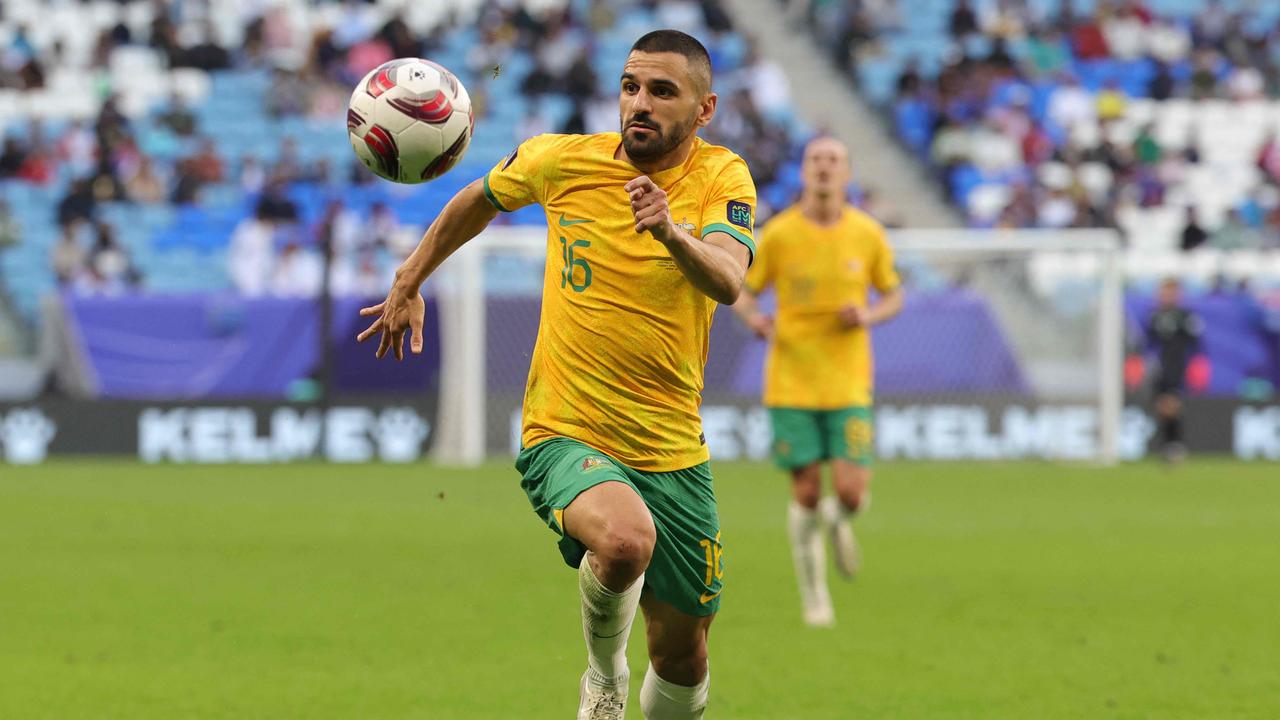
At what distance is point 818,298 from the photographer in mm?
10797

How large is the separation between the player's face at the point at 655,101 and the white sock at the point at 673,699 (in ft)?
5.30

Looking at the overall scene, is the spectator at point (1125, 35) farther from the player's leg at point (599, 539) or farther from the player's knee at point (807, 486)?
the player's leg at point (599, 539)

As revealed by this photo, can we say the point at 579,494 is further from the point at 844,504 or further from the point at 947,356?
the point at 947,356

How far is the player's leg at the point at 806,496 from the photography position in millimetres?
9984

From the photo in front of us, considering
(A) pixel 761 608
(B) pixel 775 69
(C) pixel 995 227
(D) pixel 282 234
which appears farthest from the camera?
(B) pixel 775 69

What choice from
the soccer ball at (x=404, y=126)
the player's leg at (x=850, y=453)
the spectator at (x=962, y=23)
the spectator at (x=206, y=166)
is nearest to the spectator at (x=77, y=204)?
the spectator at (x=206, y=166)

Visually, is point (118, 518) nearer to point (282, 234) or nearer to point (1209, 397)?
point (282, 234)

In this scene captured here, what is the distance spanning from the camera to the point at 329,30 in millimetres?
28609

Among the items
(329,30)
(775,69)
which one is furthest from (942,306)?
(329,30)

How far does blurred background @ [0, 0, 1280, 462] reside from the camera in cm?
2300

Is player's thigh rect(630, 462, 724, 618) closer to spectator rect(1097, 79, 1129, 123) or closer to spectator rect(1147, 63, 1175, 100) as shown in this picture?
spectator rect(1097, 79, 1129, 123)

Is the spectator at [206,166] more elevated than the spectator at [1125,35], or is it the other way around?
the spectator at [1125,35]

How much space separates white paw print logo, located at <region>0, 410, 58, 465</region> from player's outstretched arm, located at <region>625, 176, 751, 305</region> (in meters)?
18.8

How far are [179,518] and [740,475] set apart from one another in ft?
24.0
